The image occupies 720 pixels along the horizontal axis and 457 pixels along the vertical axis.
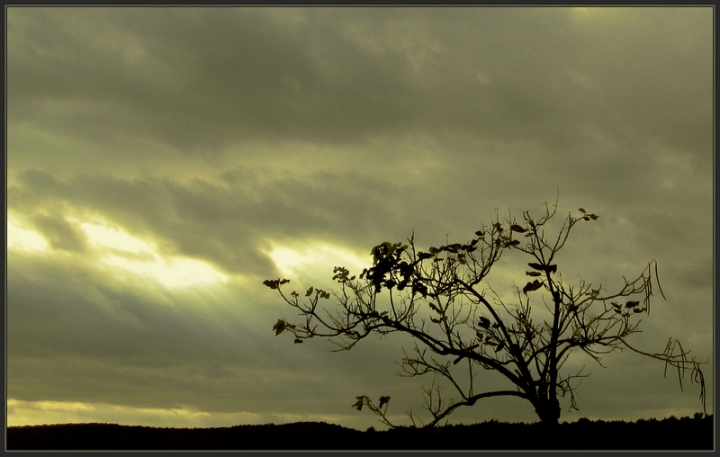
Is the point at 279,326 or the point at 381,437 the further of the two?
the point at 381,437

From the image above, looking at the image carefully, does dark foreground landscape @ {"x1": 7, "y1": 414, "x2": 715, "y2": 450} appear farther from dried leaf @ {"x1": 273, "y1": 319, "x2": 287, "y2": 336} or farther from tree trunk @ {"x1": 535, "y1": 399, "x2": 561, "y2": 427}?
dried leaf @ {"x1": 273, "y1": 319, "x2": 287, "y2": 336}

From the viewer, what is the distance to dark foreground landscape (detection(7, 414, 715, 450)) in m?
10.1

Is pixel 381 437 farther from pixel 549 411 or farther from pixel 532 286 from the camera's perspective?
pixel 532 286

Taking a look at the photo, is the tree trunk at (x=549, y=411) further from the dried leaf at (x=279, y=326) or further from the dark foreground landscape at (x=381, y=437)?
the dried leaf at (x=279, y=326)

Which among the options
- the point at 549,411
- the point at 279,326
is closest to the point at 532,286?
the point at 549,411

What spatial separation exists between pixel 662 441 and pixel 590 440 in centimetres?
119

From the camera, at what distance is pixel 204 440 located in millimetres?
12695

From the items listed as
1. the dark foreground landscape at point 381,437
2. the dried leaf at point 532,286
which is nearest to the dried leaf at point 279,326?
the dark foreground landscape at point 381,437

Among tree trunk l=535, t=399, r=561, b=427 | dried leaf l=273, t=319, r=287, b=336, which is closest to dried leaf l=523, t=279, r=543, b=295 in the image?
tree trunk l=535, t=399, r=561, b=427

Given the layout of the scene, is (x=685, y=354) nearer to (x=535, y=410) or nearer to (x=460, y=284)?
(x=535, y=410)

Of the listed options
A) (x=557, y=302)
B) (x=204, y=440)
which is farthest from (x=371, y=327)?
(x=204, y=440)

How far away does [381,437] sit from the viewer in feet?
38.1

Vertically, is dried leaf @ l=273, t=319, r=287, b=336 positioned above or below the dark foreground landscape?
above

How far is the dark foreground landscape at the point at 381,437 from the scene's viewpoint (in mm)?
10117
